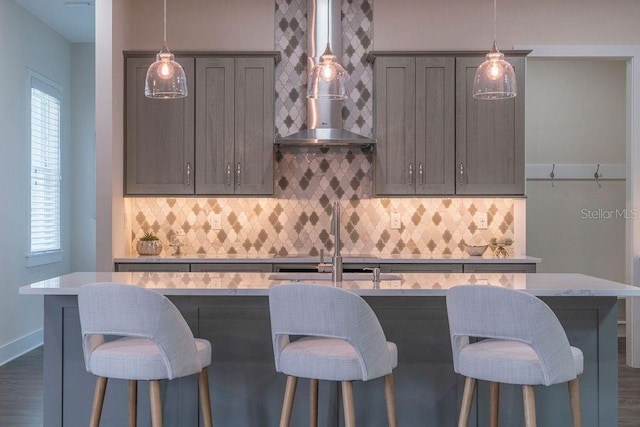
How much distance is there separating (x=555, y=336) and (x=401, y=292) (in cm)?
68

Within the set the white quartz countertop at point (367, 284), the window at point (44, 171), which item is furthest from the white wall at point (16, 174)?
the white quartz countertop at point (367, 284)

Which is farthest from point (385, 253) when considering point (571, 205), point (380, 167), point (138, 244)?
point (571, 205)

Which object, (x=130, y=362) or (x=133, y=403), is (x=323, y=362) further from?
(x=133, y=403)

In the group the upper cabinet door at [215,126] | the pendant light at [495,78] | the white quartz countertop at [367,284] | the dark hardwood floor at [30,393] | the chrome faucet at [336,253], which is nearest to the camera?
the white quartz countertop at [367,284]

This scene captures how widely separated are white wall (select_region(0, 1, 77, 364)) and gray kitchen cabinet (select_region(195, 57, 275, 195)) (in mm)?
1698

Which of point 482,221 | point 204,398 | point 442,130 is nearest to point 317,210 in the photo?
point 442,130

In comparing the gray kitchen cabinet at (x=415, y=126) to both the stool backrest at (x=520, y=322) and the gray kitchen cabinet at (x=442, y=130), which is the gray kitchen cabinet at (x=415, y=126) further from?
the stool backrest at (x=520, y=322)

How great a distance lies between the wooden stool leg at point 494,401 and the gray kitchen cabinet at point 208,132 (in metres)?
2.93

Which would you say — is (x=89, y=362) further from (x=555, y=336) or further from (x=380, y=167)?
(x=380, y=167)

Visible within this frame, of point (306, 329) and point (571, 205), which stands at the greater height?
point (571, 205)

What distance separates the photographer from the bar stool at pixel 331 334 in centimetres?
257

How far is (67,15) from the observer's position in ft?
21.3

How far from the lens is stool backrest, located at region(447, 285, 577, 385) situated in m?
2.53

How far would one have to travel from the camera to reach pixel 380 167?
5562mm
